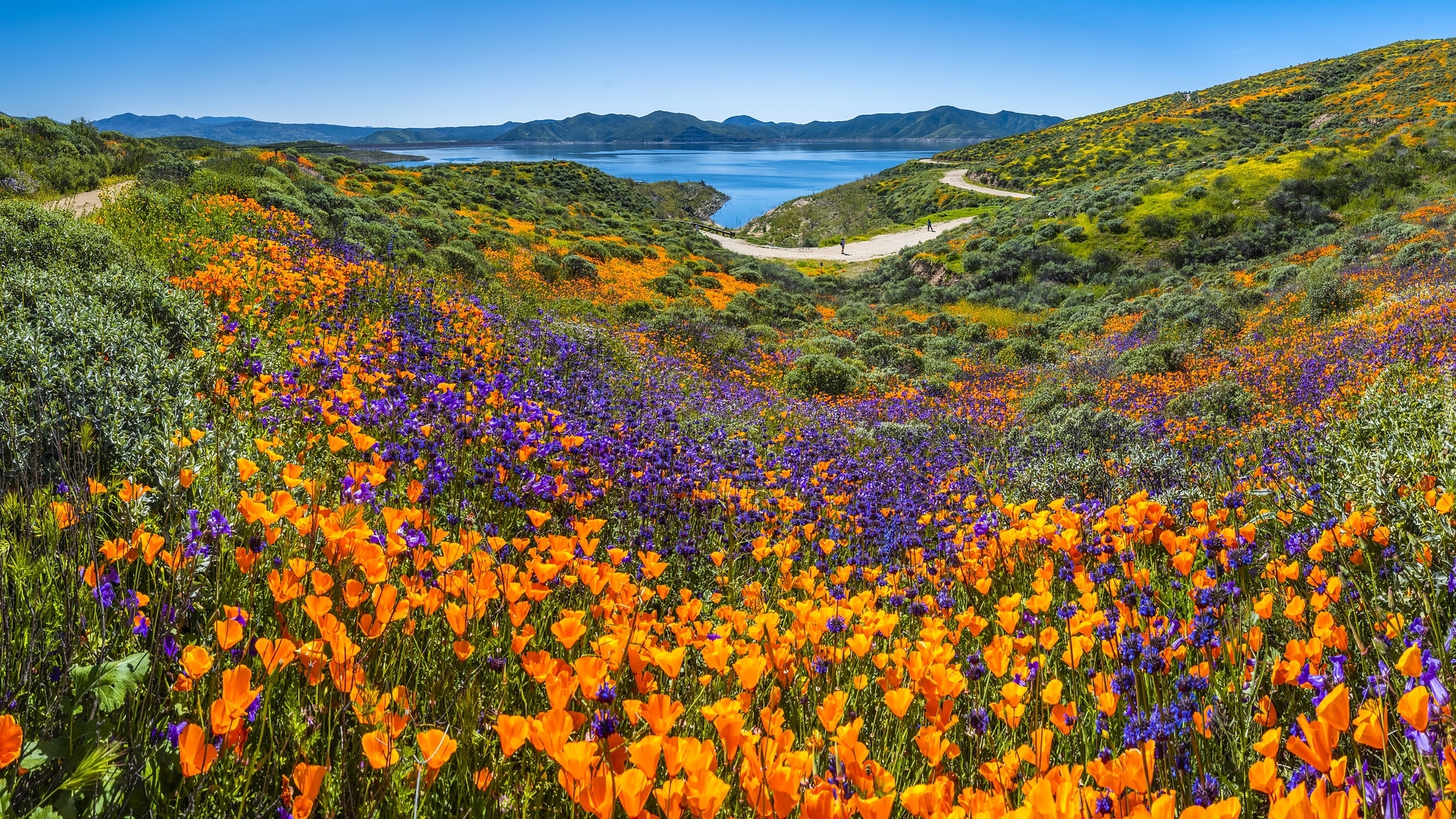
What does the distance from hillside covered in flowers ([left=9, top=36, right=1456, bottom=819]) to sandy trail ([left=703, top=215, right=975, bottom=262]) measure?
35.3 meters

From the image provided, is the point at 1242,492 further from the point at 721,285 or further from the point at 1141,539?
the point at 721,285

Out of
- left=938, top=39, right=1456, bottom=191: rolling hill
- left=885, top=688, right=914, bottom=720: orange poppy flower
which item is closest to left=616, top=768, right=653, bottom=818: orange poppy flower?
left=885, top=688, right=914, bottom=720: orange poppy flower

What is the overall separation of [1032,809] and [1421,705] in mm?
598

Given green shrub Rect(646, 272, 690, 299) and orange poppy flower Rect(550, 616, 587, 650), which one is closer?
orange poppy flower Rect(550, 616, 587, 650)

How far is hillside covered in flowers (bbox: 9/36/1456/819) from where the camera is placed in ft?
3.98

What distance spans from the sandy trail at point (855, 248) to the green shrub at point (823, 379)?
29.3 m

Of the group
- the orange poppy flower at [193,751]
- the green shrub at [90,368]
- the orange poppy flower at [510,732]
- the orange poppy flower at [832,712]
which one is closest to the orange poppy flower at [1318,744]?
the orange poppy flower at [832,712]

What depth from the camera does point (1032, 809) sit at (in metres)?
1.04

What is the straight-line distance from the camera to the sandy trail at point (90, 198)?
1128 cm

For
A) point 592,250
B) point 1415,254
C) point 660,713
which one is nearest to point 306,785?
point 660,713

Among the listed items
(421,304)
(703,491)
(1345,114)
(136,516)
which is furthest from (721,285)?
(1345,114)

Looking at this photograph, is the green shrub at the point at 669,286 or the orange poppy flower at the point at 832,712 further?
the green shrub at the point at 669,286

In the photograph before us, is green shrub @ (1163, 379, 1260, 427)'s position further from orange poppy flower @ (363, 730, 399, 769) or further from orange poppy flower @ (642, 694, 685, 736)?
orange poppy flower @ (363, 730, 399, 769)

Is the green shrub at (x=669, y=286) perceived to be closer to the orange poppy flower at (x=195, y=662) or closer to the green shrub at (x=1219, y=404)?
the green shrub at (x=1219, y=404)
